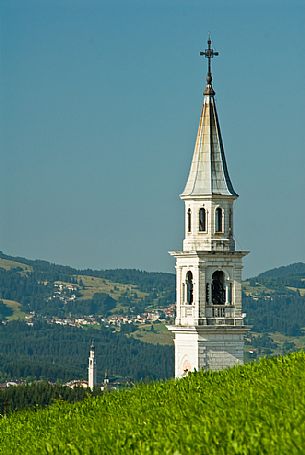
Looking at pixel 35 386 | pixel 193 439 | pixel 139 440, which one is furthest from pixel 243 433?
pixel 35 386

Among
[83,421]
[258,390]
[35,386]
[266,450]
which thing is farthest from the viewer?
[35,386]

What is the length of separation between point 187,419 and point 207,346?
3214cm

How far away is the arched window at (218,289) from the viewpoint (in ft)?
175

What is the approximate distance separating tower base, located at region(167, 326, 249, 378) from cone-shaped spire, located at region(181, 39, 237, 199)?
407 centimetres

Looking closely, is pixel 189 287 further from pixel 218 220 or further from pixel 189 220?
pixel 218 220

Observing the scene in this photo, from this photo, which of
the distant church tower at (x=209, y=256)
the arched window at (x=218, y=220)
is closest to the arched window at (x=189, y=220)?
the distant church tower at (x=209, y=256)

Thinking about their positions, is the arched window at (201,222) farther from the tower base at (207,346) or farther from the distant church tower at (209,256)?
the tower base at (207,346)

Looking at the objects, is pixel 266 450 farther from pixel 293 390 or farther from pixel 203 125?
pixel 203 125

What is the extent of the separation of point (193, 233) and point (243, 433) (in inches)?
1409

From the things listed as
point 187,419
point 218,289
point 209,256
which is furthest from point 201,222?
point 187,419

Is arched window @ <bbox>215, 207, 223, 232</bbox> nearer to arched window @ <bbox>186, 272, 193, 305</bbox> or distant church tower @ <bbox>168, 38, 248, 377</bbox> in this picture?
distant church tower @ <bbox>168, 38, 248, 377</bbox>

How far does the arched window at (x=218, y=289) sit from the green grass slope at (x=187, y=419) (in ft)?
90.4

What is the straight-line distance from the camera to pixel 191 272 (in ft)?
173

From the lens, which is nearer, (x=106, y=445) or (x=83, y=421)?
(x=106, y=445)
